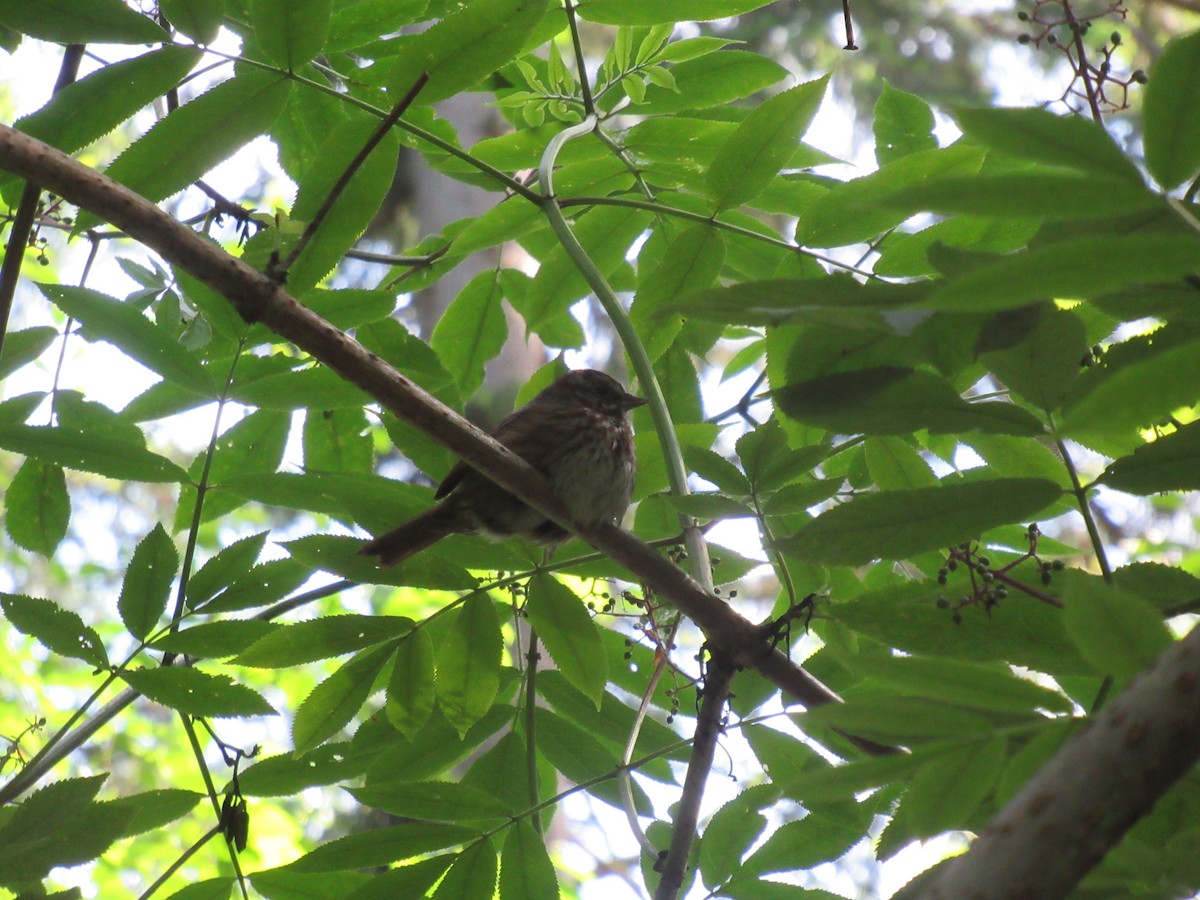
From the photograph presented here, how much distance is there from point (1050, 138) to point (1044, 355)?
0.42m

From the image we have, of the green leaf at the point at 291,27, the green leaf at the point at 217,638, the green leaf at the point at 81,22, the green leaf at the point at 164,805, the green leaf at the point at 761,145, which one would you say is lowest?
the green leaf at the point at 164,805

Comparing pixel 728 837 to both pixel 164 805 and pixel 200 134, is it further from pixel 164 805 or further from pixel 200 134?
pixel 200 134

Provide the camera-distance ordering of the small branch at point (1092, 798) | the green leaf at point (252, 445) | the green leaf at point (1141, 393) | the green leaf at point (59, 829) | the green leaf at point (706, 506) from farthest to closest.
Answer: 1. the green leaf at point (252, 445)
2. the green leaf at point (706, 506)
3. the green leaf at point (59, 829)
4. the green leaf at point (1141, 393)
5. the small branch at point (1092, 798)

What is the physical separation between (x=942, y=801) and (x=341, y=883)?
169 centimetres

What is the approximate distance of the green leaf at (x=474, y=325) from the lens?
144 inches

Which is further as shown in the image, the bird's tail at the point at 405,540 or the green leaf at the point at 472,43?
the bird's tail at the point at 405,540

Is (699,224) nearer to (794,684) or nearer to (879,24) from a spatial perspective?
(794,684)

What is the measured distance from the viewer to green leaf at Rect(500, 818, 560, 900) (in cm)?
251

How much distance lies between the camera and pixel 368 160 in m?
2.52

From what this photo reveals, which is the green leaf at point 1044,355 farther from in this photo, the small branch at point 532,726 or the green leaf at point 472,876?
the green leaf at point 472,876

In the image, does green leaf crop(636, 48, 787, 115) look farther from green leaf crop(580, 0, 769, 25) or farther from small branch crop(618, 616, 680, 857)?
small branch crop(618, 616, 680, 857)

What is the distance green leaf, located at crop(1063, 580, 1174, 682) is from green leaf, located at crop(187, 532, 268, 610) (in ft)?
6.54

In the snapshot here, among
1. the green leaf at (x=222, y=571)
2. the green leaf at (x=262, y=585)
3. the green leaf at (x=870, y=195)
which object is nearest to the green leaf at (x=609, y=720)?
the green leaf at (x=262, y=585)

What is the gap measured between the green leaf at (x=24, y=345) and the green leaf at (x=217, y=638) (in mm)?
1031
